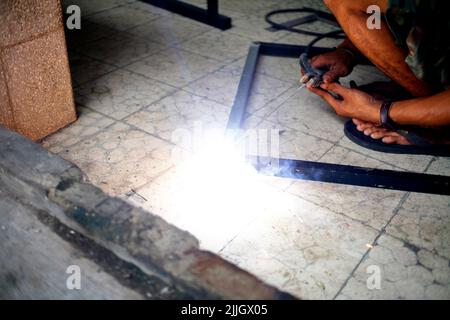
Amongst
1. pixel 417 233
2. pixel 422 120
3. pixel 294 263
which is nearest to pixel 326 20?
pixel 422 120

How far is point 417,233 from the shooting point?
192 centimetres

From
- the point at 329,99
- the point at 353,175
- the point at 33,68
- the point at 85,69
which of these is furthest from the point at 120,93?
the point at 353,175

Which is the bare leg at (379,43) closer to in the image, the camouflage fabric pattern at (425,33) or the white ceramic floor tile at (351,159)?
the camouflage fabric pattern at (425,33)

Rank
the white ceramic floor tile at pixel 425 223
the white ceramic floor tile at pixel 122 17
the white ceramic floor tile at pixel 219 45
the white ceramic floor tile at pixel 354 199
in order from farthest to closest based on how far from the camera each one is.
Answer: the white ceramic floor tile at pixel 122 17, the white ceramic floor tile at pixel 219 45, the white ceramic floor tile at pixel 354 199, the white ceramic floor tile at pixel 425 223

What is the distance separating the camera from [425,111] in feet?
7.42

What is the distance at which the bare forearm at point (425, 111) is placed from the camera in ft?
7.23

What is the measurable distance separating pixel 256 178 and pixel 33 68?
144 centimetres

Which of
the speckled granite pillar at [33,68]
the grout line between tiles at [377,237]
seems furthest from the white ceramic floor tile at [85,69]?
the grout line between tiles at [377,237]

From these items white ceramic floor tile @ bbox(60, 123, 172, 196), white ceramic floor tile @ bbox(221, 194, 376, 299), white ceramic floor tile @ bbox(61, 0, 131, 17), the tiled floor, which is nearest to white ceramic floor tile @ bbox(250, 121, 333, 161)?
the tiled floor

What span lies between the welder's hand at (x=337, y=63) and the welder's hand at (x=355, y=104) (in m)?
0.19

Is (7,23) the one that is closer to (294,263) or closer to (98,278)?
(98,278)

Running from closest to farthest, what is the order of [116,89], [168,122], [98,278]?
1. [98,278]
2. [168,122]
3. [116,89]

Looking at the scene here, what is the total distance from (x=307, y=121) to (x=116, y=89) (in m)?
1.48

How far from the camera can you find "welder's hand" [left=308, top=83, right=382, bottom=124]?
2486 millimetres
